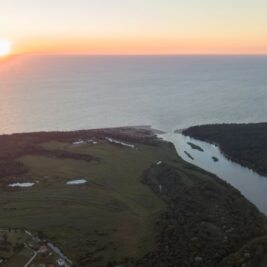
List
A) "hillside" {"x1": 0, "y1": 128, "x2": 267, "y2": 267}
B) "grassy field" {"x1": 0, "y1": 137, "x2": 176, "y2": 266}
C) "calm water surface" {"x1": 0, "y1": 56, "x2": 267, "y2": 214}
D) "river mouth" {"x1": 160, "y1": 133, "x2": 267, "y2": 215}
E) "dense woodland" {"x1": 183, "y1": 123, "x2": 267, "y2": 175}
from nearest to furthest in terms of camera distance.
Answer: "hillside" {"x1": 0, "y1": 128, "x2": 267, "y2": 267} < "grassy field" {"x1": 0, "y1": 137, "x2": 176, "y2": 266} < "river mouth" {"x1": 160, "y1": 133, "x2": 267, "y2": 215} < "dense woodland" {"x1": 183, "y1": 123, "x2": 267, "y2": 175} < "calm water surface" {"x1": 0, "y1": 56, "x2": 267, "y2": 214}

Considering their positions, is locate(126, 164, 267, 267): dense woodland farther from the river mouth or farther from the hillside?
the river mouth

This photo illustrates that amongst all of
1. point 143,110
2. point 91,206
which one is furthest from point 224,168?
point 143,110

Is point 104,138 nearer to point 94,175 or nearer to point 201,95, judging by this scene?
point 94,175

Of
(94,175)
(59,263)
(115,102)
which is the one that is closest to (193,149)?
(94,175)

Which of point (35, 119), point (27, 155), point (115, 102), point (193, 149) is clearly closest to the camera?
point (27, 155)

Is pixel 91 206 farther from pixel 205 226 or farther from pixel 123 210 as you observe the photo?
pixel 205 226

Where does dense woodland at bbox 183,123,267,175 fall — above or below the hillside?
above

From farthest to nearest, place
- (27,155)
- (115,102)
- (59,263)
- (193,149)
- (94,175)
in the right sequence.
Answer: (115,102)
(193,149)
(27,155)
(94,175)
(59,263)

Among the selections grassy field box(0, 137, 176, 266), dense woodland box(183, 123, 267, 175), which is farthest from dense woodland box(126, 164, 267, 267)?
dense woodland box(183, 123, 267, 175)
